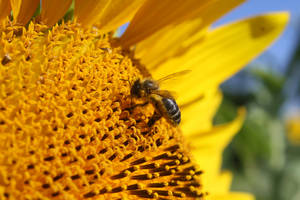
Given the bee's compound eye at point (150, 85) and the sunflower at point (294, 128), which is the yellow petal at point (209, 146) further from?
the sunflower at point (294, 128)

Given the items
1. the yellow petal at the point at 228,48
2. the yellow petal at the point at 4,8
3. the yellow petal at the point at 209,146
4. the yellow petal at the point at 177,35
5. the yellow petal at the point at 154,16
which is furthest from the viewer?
the yellow petal at the point at 209,146

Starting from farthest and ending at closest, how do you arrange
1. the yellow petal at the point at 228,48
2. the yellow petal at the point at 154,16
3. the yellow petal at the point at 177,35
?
the yellow petal at the point at 228,48 < the yellow petal at the point at 177,35 < the yellow petal at the point at 154,16

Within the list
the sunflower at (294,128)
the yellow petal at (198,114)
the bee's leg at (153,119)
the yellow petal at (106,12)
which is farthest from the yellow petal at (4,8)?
the sunflower at (294,128)

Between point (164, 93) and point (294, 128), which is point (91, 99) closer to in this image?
point (164, 93)

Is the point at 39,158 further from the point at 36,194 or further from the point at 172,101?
the point at 172,101

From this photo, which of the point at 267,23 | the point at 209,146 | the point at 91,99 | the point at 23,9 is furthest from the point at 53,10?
the point at 209,146
